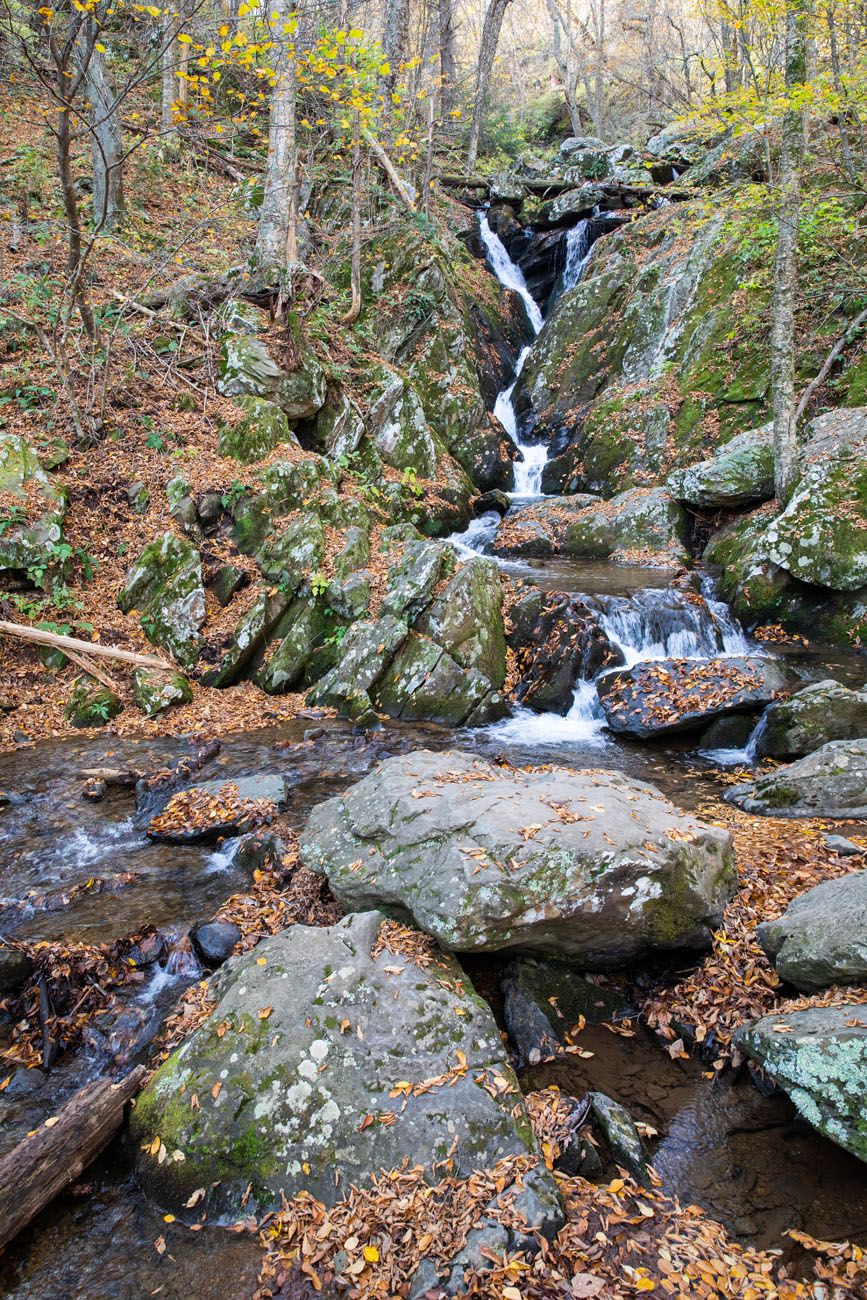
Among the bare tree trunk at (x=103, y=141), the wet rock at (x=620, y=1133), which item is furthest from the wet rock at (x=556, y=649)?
the bare tree trunk at (x=103, y=141)

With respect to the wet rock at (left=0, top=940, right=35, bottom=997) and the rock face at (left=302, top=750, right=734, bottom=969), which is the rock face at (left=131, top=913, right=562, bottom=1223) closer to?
the rock face at (left=302, top=750, right=734, bottom=969)

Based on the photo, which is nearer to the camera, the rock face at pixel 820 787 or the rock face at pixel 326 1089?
the rock face at pixel 326 1089

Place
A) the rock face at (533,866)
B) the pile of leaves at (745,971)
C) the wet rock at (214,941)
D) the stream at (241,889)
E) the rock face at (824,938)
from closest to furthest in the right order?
the stream at (241,889), the rock face at (824,938), the pile of leaves at (745,971), the rock face at (533,866), the wet rock at (214,941)

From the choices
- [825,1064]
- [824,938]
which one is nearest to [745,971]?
[824,938]

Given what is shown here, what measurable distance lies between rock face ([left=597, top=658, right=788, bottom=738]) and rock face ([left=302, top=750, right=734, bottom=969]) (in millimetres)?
3619

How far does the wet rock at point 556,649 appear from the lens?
962cm

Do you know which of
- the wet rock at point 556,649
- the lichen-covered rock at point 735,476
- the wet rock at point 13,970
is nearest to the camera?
the wet rock at point 13,970

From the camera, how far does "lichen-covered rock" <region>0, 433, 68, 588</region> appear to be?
9320 millimetres

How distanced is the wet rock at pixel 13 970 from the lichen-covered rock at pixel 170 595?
5765 mm

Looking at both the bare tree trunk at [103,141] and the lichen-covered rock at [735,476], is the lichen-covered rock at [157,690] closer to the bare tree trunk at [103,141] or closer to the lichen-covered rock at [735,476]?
the bare tree trunk at [103,141]

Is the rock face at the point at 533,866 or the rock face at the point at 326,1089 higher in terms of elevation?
the rock face at the point at 533,866

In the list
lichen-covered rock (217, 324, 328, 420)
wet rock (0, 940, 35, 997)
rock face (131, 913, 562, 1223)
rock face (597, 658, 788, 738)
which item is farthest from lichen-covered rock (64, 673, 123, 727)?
rock face (597, 658, 788, 738)

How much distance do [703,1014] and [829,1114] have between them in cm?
102

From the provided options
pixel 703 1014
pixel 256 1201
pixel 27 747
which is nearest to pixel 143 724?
pixel 27 747
